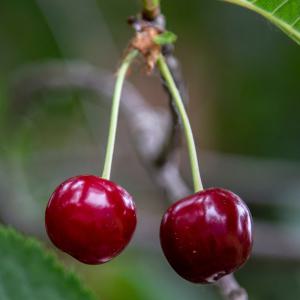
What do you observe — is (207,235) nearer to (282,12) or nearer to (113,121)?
(113,121)

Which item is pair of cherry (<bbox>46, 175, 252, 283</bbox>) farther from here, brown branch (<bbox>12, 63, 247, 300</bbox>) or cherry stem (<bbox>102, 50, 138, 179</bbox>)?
brown branch (<bbox>12, 63, 247, 300</bbox>)

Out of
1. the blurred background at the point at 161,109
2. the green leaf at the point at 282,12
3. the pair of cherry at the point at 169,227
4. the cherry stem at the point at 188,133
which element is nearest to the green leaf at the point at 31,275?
the pair of cherry at the point at 169,227

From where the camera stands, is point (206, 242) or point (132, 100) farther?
point (132, 100)

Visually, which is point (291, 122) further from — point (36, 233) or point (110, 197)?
point (110, 197)

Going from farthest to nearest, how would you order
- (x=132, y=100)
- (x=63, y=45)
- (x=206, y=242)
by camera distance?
(x=63, y=45)
(x=132, y=100)
(x=206, y=242)

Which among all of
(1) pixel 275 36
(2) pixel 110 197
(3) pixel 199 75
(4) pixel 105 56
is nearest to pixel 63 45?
(4) pixel 105 56

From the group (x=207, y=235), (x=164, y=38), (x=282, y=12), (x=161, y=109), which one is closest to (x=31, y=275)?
(x=207, y=235)

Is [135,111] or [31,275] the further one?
[135,111]
